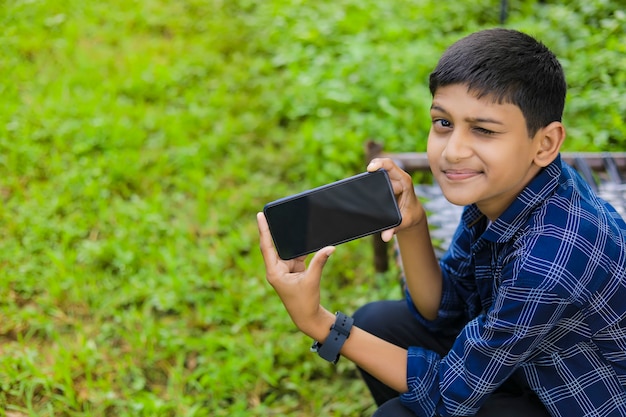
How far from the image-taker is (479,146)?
1.47 meters

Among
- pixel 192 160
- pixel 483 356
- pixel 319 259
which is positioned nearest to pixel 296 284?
pixel 319 259

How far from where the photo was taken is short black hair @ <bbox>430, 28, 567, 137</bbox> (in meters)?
1.46

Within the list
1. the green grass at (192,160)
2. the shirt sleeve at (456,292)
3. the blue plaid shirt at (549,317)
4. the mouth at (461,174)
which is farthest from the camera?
the green grass at (192,160)

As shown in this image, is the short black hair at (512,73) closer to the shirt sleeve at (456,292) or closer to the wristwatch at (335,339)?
the shirt sleeve at (456,292)

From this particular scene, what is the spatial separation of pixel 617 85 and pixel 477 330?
2.71 metres

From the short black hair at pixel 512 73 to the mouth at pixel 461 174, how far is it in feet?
0.51

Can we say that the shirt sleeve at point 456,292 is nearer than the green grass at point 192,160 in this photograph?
Yes

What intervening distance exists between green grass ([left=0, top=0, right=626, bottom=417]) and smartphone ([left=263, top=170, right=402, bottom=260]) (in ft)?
3.37

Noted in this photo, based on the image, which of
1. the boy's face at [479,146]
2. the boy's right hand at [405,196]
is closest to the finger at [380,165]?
the boy's right hand at [405,196]

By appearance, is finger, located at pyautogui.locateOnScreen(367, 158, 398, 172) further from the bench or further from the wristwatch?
the bench

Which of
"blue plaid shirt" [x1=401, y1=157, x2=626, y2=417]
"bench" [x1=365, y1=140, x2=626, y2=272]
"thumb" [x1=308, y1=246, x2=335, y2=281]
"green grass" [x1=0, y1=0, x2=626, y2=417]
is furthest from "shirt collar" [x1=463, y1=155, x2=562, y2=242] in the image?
"green grass" [x1=0, y1=0, x2=626, y2=417]

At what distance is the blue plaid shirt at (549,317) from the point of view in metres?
1.41

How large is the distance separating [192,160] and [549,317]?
2.58 meters

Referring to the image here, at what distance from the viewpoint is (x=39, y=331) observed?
104 inches
